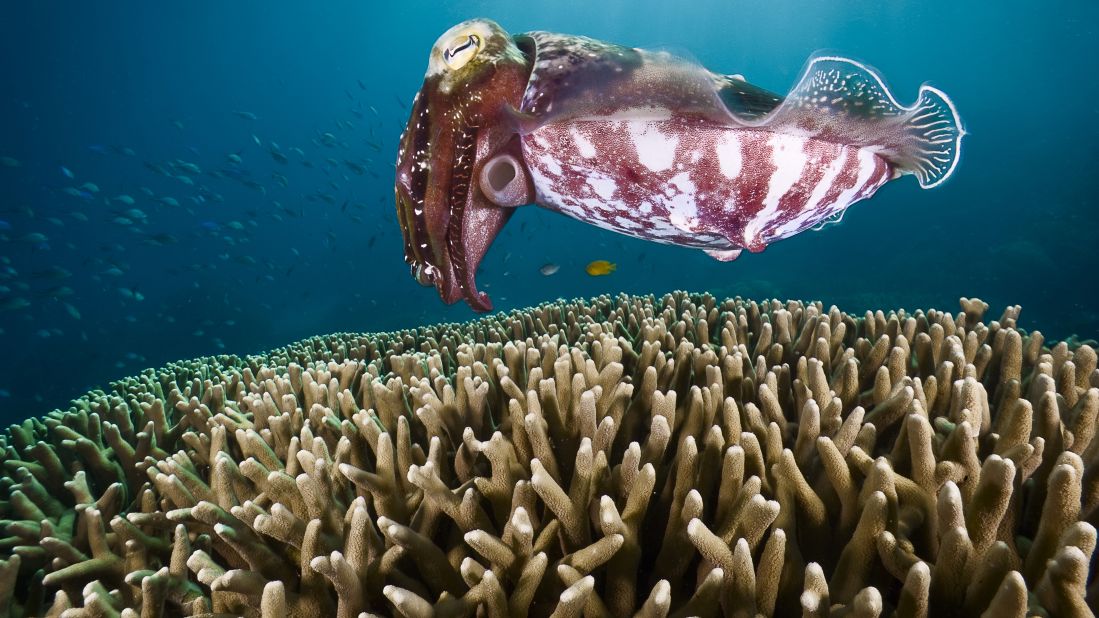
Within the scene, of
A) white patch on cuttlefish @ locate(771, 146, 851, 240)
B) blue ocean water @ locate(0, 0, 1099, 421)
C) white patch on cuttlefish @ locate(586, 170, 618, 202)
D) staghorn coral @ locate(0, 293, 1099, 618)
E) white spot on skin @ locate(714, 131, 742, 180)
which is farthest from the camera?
blue ocean water @ locate(0, 0, 1099, 421)

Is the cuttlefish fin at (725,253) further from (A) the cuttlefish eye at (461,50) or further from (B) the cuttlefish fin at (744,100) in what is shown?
(A) the cuttlefish eye at (461,50)

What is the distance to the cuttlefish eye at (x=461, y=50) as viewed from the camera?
6.48 ft

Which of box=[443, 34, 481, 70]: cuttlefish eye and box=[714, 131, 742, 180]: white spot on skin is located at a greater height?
box=[443, 34, 481, 70]: cuttlefish eye

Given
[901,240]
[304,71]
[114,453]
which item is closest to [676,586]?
[114,453]

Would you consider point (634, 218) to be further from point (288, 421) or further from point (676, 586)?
point (288, 421)

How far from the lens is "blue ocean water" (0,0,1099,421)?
70.0 feet

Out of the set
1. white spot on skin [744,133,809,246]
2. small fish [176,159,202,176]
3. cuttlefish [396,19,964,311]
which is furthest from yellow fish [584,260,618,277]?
small fish [176,159,202,176]

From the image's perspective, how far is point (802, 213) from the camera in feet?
6.83

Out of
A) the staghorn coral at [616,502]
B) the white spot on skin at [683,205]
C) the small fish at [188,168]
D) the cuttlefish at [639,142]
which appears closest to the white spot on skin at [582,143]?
the cuttlefish at [639,142]

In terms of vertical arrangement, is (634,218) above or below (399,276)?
above

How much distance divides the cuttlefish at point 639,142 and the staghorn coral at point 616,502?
2.11ft

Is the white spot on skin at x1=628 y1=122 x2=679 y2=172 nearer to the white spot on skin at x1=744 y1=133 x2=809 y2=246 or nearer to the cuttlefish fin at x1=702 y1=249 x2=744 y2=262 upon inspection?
the white spot on skin at x1=744 y1=133 x2=809 y2=246

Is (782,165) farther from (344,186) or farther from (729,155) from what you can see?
(344,186)

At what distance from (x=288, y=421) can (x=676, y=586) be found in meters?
1.79
